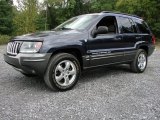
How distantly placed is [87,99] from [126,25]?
3142 mm

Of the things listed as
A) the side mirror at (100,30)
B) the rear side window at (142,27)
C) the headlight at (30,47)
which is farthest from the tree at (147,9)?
the headlight at (30,47)

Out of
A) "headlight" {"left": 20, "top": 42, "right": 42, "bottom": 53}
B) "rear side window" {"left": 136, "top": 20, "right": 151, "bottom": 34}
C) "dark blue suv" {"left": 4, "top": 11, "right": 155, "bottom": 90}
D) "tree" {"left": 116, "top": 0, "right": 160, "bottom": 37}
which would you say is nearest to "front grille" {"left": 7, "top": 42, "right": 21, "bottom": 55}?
"dark blue suv" {"left": 4, "top": 11, "right": 155, "bottom": 90}

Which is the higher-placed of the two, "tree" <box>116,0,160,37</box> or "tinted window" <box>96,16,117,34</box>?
"tree" <box>116,0,160,37</box>

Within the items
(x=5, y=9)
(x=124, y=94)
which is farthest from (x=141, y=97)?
(x=5, y=9)

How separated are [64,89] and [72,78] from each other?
321 mm

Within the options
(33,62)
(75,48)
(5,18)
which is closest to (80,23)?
(75,48)

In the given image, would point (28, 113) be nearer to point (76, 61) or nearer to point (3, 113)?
point (3, 113)

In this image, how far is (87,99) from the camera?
5.10 meters

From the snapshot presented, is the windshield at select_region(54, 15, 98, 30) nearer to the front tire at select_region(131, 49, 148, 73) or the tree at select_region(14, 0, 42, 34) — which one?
the front tire at select_region(131, 49, 148, 73)

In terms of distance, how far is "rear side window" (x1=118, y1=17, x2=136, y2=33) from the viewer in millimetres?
7164

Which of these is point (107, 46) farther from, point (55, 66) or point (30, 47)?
point (30, 47)

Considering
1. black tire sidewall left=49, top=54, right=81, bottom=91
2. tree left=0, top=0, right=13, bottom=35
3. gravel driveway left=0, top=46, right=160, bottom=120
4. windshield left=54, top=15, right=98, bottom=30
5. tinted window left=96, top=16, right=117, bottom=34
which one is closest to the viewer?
gravel driveway left=0, top=46, right=160, bottom=120

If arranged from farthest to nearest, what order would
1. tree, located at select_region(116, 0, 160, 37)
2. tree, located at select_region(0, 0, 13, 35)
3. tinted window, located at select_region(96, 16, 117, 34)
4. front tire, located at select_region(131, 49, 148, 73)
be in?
tree, located at select_region(0, 0, 13, 35) → tree, located at select_region(116, 0, 160, 37) → front tire, located at select_region(131, 49, 148, 73) → tinted window, located at select_region(96, 16, 117, 34)

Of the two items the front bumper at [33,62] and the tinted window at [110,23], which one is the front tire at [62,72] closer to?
the front bumper at [33,62]
